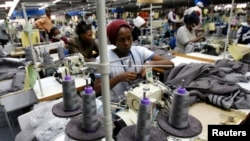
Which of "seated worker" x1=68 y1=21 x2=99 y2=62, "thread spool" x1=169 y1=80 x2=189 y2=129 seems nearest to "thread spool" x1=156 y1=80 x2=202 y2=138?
"thread spool" x1=169 y1=80 x2=189 y2=129

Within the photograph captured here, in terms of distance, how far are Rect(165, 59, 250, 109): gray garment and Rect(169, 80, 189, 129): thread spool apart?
28.5 inches

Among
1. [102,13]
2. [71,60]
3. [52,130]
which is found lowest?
[52,130]

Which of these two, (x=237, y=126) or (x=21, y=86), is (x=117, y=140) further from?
(x=21, y=86)

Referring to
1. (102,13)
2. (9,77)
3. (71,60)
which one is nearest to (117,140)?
(102,13)

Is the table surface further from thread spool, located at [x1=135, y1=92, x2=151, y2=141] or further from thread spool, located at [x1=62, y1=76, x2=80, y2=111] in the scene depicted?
thread spool, located at [x1=135, y1=92, x2=151, y2=141]

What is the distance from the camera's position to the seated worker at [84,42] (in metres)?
2.74

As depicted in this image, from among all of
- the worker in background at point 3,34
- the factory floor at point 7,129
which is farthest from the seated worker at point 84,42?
the worker in background at point 3,34

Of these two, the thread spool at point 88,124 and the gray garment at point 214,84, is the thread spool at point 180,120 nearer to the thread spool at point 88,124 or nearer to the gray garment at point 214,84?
the thread spool at point 88,124

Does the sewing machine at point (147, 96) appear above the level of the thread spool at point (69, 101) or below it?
below

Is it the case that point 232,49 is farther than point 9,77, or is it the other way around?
point 9,77

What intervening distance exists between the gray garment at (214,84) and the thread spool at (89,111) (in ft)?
2.89

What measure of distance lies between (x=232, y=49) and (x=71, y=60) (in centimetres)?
189

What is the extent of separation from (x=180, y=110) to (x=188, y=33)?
281cm

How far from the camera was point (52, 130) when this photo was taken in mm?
1210
